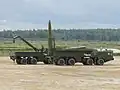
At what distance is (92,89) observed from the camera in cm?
2214

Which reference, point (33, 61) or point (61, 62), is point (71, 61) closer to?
point (61, 62)

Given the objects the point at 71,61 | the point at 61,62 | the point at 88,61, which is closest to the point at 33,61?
the point at 61,62

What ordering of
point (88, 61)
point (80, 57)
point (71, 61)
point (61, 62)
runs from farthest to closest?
1. point (88, 61)
2. point (80, 57)
3. point (71, 61)
4. point (61, 62)

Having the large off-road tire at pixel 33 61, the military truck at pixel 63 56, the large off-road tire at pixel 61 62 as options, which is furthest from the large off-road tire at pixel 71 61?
Result: the large off-road tire at pixel 33 61

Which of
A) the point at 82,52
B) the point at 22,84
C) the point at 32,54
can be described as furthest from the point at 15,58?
the point at 22,84

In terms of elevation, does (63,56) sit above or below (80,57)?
above

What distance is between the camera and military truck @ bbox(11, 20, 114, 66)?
47.0m

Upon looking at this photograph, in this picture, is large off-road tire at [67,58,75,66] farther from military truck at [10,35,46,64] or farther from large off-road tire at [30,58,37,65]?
large off-road tire at [30,58,37,65]

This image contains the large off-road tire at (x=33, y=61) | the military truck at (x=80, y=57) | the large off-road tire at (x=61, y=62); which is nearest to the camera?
the large off-road tire at (x=61, y=62)

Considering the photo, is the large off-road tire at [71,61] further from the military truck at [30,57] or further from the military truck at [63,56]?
the military truck at [30,57]

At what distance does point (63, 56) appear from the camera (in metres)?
47.0

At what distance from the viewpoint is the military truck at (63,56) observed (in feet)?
154

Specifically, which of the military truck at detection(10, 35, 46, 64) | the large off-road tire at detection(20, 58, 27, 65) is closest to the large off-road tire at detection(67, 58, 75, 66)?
the military truck at detection(10, 35, 46, 64)

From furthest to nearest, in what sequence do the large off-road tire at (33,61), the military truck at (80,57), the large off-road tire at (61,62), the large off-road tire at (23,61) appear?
1. the large off-road tire at (33,61)
2. the large off-road tire at (23,61)
3. the military truck at (80,57)
4. the large off-road tire at (61,62)
